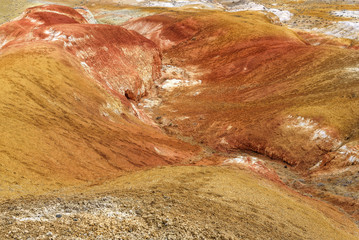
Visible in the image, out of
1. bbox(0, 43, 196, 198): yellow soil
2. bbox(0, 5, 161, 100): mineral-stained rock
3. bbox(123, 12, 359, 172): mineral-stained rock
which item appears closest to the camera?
bbox(0, 43, 196, 198): yellow soil

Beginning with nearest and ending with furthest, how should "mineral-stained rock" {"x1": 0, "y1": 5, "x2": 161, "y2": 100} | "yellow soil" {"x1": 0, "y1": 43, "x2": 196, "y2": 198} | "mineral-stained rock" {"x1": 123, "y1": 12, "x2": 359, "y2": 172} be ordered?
"yellow soil" {"x1": 0, "y1": 43, "x2": 196, "y2": 198}
"mineral-stained rock" {"x1": 123, "y1": 12, "x2": 359, "y2": 172}
"mineral-stained rock" {"x1": 0, "y1": 5, "x2": 161, "y2": 100}

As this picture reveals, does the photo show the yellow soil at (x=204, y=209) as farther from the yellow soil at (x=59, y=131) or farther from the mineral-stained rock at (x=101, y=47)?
the mineral-stained rock at (x=101, y=47)

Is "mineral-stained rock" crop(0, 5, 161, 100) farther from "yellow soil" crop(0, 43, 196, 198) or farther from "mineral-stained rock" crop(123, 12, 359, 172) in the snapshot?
"mineral-stained rock" crop(123, 12, 359, 172)

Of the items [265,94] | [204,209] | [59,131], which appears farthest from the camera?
[265,94]

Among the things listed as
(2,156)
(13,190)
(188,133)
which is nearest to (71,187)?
(13,190)

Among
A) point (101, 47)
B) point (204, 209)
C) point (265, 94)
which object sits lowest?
point (265, 94)

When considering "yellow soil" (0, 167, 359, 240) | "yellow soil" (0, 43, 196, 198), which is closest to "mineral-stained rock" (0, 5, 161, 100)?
"yellow soil" (0, 43, 196, 198)

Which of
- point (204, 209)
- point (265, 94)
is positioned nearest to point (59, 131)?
point (204, 209)

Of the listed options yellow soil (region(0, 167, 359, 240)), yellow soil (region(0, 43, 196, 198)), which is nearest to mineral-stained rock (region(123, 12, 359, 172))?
yellow soil (region(0, 43, 196, 198))

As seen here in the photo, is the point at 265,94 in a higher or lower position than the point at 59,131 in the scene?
lower

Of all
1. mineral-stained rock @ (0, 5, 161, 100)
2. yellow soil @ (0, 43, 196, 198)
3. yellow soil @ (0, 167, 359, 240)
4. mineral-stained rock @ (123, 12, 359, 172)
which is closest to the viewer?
yellow soil @ (0, 167, 359, 240)

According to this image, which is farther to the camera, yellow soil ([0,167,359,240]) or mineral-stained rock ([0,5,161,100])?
mineral-stained rock ([0,5,161,100])

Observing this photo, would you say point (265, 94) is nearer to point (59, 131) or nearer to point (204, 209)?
point (59, 131)
